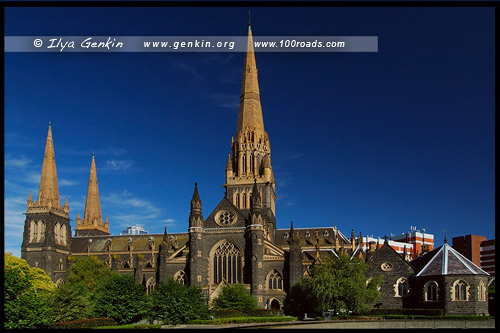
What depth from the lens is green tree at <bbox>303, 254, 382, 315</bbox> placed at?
4692cm

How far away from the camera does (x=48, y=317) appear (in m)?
37.0

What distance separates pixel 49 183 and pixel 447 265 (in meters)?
59.0

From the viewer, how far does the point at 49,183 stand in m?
84.3

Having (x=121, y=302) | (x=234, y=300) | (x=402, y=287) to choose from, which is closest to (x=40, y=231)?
(x=234, y=300)

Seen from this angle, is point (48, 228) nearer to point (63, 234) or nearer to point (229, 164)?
point (63, 234)

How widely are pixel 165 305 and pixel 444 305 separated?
23.2 m

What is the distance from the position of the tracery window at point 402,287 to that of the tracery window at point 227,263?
1948cm

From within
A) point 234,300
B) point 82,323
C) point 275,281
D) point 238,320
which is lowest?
point 234,300

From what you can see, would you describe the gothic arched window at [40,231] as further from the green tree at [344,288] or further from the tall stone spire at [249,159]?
the green tree at [344,288]

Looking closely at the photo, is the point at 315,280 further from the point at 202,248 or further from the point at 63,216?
the point at 63,216

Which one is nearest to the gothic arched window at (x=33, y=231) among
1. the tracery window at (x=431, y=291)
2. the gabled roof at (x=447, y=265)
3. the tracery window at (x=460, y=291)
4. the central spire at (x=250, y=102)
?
the central spire at (x=250, y=102)

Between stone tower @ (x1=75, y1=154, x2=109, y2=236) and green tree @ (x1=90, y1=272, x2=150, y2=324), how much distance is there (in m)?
52.5

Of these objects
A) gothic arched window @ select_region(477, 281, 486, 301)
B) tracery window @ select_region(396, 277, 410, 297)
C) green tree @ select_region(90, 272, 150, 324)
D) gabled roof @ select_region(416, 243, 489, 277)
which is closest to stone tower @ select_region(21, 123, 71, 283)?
green tree @ select_region(90, 272, 150, 324)

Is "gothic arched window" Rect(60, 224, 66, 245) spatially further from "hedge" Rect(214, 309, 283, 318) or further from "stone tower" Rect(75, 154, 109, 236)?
"hedge" Rect(214, 309, 283, 318)
